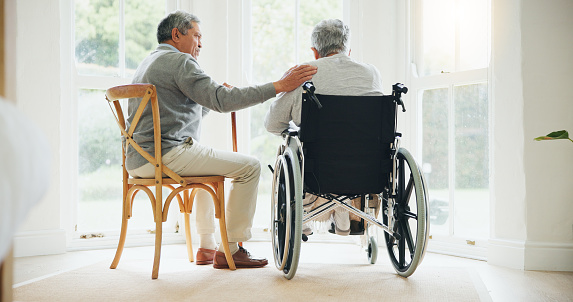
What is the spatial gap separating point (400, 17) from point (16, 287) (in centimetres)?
259

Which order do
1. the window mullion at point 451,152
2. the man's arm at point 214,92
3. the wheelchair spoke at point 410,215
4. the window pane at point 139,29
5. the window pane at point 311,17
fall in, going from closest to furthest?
the wheelchair spoke at point 410,215 → the man's arm at point 214,92 → the window mullion at point 451,152 → the window pane at point 139,29 → the window pane at point 311,17

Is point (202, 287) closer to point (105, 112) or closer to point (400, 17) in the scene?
point (105, 112)

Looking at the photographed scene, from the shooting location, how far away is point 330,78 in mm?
2379

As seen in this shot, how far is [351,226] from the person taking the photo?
264 cm

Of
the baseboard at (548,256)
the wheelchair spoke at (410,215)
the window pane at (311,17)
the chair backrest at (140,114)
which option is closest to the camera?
the wheelchair spoke at (410,215)

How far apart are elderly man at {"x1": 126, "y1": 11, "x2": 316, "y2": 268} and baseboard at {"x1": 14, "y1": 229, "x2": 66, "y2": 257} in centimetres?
96

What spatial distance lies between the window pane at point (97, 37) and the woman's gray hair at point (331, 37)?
1568mm

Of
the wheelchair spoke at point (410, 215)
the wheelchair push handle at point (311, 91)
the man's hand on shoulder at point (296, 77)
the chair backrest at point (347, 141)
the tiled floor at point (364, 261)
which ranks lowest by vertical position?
the tiled floor at point (364, 261)

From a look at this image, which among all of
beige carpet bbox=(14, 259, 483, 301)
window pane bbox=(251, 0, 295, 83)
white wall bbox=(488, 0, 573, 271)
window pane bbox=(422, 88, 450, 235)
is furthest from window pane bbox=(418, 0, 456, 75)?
beige carpet bbox=(14, 259, 483, 301)

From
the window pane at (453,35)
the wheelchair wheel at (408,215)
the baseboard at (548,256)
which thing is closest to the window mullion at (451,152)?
the window pane at (453,35)

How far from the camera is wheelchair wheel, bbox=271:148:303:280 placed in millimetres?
2057

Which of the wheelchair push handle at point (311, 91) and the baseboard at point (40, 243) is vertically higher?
the wheelchair push handle at point (311, 91)

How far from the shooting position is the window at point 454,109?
3.15 metres

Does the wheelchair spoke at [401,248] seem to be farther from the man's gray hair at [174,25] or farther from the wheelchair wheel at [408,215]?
the man's gray hair at [174,25]
